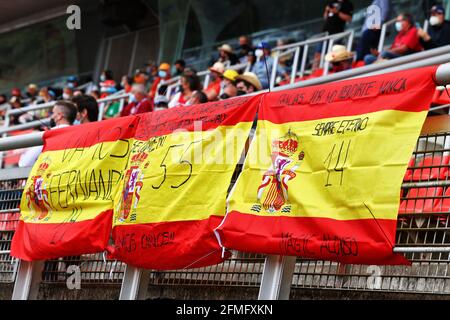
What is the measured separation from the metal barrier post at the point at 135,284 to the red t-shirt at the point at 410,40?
668 cm

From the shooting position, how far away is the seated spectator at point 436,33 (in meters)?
12.3

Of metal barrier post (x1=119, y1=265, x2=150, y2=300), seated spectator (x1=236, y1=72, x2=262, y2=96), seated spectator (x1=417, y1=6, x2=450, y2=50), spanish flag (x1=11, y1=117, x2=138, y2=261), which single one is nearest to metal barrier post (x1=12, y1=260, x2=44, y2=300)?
spanish flag (x1=11, y1=117, x2=138, y2=261)

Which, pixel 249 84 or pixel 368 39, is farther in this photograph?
pixel 368 39

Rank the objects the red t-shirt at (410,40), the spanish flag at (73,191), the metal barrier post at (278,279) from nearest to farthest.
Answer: the metal barrier post at (278,279)
the spanish flag at (73,191)
the red t-shirt at (410,40)

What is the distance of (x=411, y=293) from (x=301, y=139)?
39.0 inches

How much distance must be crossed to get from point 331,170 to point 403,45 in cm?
748

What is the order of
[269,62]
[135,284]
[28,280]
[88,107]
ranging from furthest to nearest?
[269,62] → [88,107] → [28,280] → [135,284]

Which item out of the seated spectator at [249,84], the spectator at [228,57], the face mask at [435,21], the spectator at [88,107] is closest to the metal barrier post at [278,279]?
the spectator at [88,107]

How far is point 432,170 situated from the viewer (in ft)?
16.7

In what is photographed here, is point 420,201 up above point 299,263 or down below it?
above

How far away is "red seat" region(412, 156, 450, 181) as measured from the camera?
4.98 m

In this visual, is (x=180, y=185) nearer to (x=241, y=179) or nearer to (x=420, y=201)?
(x=241, y=179)

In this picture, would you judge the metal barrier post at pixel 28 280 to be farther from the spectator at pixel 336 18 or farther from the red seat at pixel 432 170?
the spectator at pixel 336 18

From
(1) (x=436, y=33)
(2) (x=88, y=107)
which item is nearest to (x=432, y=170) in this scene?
(2) (x=88, y=107)
